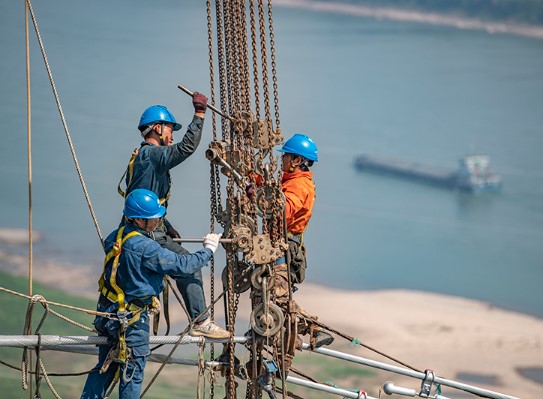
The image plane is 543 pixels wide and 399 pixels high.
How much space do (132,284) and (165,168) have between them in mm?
1062

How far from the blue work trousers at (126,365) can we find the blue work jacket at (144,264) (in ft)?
0.75

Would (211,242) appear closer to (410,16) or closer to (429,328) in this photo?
(429,328)

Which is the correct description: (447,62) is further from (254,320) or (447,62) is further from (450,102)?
(254,320)

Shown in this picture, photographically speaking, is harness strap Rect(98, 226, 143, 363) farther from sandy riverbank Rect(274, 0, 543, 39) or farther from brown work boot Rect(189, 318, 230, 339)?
sandy riverbank Rect(274, 0, 543, 39)

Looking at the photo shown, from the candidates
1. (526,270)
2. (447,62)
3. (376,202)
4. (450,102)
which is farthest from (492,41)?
(526,270)

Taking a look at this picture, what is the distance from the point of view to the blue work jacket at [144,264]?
739 centimetres

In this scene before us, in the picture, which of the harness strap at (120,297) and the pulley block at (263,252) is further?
the pulley block at (263,252)

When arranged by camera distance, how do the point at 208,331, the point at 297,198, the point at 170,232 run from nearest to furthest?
1. the point at 208,331
2. the point at 297,198
3. the point at 170,232

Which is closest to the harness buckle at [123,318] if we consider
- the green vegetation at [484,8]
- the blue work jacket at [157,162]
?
the blue work jacket at [157,162]

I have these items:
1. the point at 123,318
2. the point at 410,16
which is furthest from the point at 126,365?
the point at 410,16

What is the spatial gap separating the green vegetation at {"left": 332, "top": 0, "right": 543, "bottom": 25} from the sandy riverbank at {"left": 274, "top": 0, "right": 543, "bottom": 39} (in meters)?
0.39

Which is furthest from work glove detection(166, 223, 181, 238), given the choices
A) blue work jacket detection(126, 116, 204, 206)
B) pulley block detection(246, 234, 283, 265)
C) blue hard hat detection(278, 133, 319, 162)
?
blue hard hat detection(278, 133, 319, 162)

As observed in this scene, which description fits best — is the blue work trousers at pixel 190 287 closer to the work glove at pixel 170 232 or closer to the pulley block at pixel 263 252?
the work glove at pixel 170 232

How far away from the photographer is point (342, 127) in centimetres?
6569
